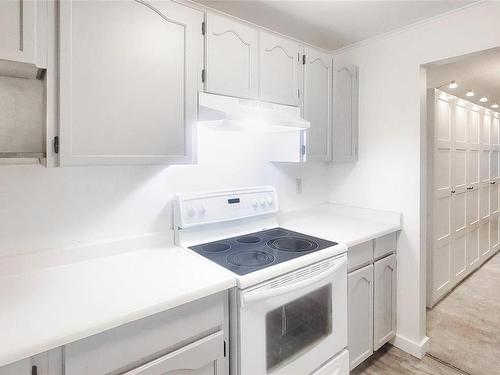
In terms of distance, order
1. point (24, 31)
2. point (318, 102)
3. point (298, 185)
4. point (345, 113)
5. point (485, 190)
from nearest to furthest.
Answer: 1. point (24, 31)
2. point (318, 102)
3. point (345, 113)
4. point (298, 185)
5. point (485, 190)

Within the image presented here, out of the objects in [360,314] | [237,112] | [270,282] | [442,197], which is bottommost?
[360,314]

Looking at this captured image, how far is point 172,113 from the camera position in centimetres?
132

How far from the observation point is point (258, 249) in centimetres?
159

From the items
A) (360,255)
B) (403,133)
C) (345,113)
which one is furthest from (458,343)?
(345,113)

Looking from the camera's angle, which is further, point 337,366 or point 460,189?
point 460,189

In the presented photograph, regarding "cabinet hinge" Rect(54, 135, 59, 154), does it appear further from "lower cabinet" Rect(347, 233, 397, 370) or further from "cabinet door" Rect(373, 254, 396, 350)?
"cabinet door" Rect(373, 254, 396, 350)

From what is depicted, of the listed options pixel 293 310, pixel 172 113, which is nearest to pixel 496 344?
pixel 293 310

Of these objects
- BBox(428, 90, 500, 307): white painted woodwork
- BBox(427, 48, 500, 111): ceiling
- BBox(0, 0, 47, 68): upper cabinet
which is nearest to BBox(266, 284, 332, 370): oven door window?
BBox(0, 0, 47, 68): upper cabinet

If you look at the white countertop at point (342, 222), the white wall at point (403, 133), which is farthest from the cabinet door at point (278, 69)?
the white countertop at point (342, 222)

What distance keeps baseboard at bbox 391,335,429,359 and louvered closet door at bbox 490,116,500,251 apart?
2855 millimetres

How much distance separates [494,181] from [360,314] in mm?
3653

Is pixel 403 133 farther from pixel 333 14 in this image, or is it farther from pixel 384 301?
pixel 384 301

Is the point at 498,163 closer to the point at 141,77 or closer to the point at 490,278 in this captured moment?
the point at 490,278

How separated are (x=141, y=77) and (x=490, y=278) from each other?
4.10 m
